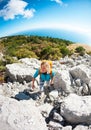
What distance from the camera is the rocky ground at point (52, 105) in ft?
13.0

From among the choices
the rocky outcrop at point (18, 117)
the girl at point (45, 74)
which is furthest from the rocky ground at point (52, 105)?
the girl at point (45, 74)

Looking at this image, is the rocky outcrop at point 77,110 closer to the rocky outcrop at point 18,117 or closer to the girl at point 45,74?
the rocky outcrop at point 18,117

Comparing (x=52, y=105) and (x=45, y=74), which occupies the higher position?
(x=45, y=74)

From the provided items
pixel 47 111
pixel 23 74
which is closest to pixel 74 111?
pixel 47 111

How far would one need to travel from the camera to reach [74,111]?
428 centimetres

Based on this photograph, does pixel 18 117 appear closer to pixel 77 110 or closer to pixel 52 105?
pixel 77 110

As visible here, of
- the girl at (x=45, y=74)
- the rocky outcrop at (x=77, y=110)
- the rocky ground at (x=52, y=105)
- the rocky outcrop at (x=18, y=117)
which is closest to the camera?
the rocky outcrop at (x=18, y=117)

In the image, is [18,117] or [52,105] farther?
[52,105]

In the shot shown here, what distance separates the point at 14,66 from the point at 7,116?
3.43 meters

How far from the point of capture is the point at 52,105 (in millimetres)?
5164

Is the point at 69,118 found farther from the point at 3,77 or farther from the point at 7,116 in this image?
the point at 3,77

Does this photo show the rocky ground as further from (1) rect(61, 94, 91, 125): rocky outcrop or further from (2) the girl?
(2) the girl

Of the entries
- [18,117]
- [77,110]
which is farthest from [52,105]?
[18,117]

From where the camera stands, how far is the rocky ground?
13.0 ft
